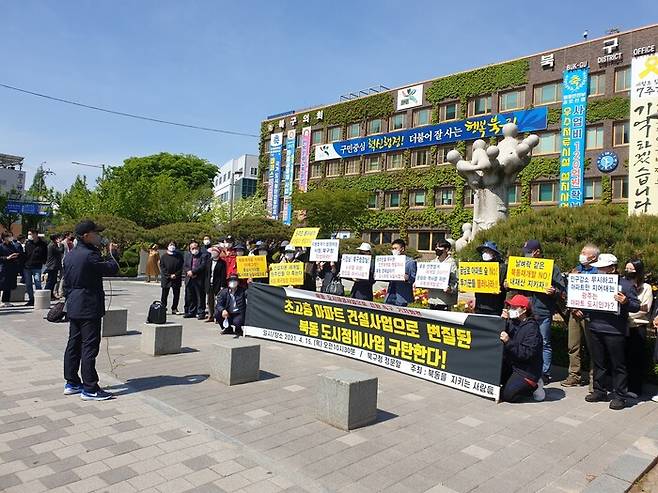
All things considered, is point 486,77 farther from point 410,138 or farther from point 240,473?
point 240,473

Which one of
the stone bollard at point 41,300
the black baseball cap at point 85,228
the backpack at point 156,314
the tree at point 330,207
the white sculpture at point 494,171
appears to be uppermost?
the tree at point 330,207

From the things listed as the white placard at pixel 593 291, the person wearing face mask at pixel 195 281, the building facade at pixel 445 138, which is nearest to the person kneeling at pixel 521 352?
the white placard at pixel 593 291

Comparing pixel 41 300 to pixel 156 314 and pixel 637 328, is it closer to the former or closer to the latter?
pixel 156 314

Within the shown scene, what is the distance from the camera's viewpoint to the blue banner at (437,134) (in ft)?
120

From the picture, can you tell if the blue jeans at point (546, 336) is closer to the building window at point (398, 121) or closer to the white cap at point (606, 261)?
the white cap at point (606, 261)

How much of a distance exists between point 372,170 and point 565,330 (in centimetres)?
3945

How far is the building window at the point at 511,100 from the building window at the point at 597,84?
452 centimetres

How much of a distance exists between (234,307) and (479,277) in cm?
490

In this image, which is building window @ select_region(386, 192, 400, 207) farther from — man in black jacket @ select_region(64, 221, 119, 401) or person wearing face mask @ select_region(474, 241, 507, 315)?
man in black jacket @ select_region(64, 221, 119, 401)

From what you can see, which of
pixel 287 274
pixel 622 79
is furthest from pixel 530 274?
pixel 622 79

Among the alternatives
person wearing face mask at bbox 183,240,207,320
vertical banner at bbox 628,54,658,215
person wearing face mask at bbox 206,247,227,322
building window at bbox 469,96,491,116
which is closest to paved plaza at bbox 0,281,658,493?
person wearing face mask at bbox 206,247,227,322

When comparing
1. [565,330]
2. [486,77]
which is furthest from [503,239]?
[486,77]

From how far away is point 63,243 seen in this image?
14281 mm

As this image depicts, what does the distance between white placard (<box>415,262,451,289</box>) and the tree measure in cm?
3189
